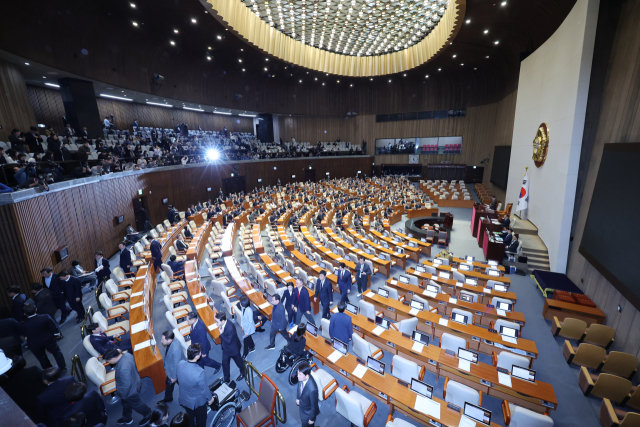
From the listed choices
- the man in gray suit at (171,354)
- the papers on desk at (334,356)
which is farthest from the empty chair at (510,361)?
the man in gray suit at (171,354)

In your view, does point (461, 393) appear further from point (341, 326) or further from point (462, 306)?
point (462, 306)

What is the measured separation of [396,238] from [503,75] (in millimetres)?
19746

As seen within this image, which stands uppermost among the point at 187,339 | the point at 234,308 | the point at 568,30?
the point at 568,30

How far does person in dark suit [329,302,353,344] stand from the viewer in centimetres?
559

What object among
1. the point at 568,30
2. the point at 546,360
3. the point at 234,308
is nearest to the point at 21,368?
the point at 234,308

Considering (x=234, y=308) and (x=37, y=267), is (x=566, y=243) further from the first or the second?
(x=37, y=267)

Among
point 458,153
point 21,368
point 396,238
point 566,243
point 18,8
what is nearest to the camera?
point 21,368

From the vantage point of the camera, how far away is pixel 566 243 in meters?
9.40

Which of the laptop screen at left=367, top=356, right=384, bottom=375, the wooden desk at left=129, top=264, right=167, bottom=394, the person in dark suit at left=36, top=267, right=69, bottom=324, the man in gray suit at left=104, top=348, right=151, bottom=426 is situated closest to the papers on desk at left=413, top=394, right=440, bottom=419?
the laptop screen at left=367, top=356, right=384, bottom=375

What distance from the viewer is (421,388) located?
4.17m

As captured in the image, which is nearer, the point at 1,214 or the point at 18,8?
the point at 1,214

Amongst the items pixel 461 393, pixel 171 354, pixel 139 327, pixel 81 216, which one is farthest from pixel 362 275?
pixel 81 216

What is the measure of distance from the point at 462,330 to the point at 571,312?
3723 millimetres

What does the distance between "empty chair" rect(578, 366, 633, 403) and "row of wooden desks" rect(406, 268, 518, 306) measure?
7.72 ft
